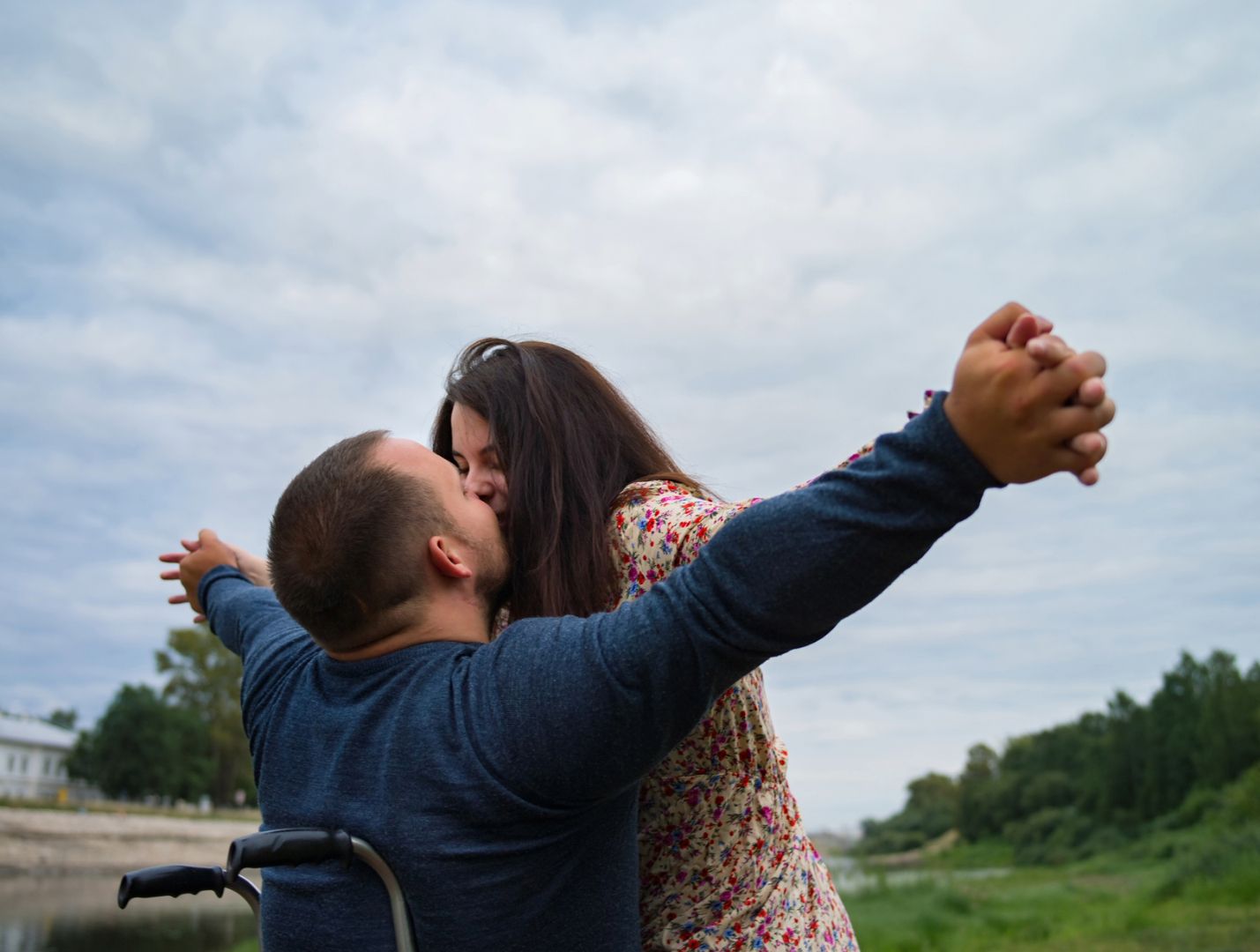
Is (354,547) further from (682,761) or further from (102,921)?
(102,921)

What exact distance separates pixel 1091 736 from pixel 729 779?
6637 centimetres

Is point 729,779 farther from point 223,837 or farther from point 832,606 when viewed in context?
point 223,837

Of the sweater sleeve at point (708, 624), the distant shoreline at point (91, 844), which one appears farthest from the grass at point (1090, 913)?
the distant shoreline at point (91, 844)

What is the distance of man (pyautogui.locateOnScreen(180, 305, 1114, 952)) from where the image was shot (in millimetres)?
1256

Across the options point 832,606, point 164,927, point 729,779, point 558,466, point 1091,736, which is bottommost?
point 164,927

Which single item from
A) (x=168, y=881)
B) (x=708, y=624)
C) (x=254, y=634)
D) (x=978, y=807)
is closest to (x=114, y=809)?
(x=978, y=807)

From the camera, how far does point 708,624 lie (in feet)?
4.44

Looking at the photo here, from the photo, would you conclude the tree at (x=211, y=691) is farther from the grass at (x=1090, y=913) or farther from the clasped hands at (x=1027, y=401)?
the clasped hands at (x=1027, y=401)

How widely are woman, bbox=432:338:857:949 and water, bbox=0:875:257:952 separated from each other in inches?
583

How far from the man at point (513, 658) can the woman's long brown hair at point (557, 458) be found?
0.36 ft

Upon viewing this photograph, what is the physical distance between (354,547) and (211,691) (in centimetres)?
5789

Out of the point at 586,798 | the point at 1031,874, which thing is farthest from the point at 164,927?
the point at 1031,874

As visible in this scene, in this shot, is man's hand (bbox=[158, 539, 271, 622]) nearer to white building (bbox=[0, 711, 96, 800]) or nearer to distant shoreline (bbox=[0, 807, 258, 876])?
distant shoreline (bbox=[0, 807, 258, 876])

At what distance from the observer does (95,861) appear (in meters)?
33.9
